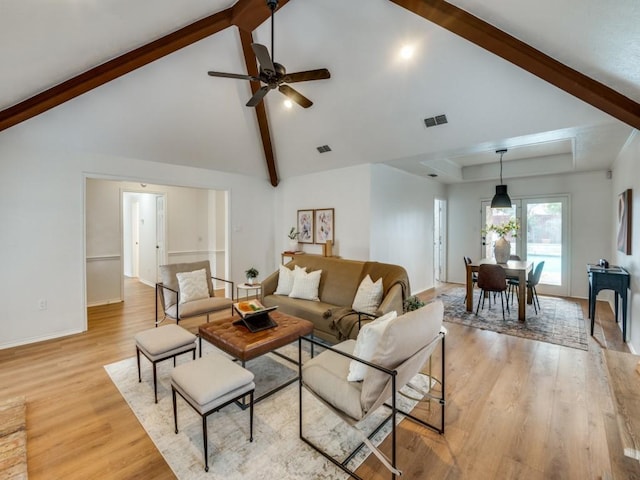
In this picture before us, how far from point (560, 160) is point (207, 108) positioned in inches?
259

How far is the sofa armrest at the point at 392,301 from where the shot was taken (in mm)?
3073

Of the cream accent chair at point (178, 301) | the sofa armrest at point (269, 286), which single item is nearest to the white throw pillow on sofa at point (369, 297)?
the sofa armrest at point (269, 286)

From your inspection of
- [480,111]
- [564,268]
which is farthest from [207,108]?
[564,268]

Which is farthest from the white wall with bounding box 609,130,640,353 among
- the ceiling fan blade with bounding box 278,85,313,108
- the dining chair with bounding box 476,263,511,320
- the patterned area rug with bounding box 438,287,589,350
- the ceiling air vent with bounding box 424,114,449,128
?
the ceiling fan blade with bounding box 278,85,313,108

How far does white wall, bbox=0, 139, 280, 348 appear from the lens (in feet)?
11.7

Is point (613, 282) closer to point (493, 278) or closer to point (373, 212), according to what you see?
point (493, 278)

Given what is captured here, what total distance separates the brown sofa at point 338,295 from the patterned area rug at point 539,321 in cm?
177

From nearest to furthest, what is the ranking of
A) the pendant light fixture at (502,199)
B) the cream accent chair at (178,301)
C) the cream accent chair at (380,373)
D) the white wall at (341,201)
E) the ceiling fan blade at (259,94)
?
the cream accent chair at (380,373) < the ceiling fan blade at (259,94) < the cream accent chair at (178,301) < the white wall at (341,201) < the pendant light fixture at (502,199)

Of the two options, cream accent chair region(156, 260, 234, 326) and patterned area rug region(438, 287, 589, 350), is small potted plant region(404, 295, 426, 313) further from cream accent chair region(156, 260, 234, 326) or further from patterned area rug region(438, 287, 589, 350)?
patterned area rug region(438, 287, 589, 350)

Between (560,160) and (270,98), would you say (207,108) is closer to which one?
(270,98)

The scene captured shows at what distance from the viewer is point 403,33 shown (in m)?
2.96

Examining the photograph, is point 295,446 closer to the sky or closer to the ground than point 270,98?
closer to the ground

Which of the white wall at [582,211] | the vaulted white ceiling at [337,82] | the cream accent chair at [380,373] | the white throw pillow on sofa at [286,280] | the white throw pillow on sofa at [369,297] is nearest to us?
the cream accent chair at [380,373]

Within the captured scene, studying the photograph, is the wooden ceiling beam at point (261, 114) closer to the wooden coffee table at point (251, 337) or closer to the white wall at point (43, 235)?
the white wall at point (43, 235)
